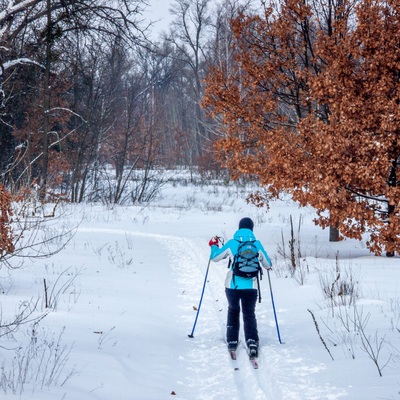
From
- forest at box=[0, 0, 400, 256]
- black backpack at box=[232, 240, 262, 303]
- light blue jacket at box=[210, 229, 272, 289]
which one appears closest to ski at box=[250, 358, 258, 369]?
light blue jacket at box=[210, 229, 272, 289]

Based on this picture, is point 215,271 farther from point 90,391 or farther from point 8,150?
point 8,150

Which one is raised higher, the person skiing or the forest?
the forest

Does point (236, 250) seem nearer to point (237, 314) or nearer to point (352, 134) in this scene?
point (237, 314)

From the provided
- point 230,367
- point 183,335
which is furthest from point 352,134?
point 230,367

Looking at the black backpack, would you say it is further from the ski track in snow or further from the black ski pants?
the ski track in snow

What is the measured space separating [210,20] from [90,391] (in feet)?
127

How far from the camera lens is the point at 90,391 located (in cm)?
406

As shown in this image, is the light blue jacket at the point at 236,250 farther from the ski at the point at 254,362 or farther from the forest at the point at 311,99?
the forest at the point at 311,99

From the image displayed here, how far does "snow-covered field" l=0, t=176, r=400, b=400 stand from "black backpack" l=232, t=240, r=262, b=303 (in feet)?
3.24

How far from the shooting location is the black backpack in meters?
5.86

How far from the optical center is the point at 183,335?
6457 millimetres

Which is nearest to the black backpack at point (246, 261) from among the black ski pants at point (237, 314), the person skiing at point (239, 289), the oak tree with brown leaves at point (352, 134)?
the person skiing at point (239, 289)

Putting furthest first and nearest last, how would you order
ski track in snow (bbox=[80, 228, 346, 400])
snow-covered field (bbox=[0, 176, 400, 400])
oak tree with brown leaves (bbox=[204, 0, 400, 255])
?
oak tree with brown leaves (bbox=[204, 0, 400, 255])
ski track in snow (bbox=[80, 228, 346, 400])
snow-covered field (bbox=[0, 176, 400, 400])

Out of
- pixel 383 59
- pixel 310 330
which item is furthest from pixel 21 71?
pixel 310 330
